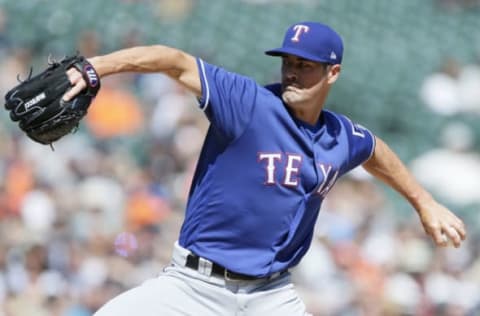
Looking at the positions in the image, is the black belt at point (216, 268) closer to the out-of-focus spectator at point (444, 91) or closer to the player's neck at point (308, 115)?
the player's neck at point (308, 115)

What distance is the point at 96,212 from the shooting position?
27.3 feet

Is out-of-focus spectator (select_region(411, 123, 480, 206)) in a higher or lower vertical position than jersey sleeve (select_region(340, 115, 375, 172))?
lower

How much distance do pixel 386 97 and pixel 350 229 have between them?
3.25 m

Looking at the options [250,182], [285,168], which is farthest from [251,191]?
[285,168]

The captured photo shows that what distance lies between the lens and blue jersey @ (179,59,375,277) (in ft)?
14.1

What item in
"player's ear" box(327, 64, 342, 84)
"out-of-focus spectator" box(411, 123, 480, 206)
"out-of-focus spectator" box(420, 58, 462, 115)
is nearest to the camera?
"player's ear" box(327, 64, 342, 84)

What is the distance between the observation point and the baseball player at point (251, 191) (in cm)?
428


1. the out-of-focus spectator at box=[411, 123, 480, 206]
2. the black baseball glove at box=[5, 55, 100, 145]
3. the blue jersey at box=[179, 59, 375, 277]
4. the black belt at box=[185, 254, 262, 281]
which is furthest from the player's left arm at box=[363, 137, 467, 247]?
the out-of-focus spectator at box=[411, 123, 480, 206]

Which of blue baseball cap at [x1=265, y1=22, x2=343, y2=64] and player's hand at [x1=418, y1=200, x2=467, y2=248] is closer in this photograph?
blue baseball cap at [x1=265, y1=22, x2=343, y2=64]

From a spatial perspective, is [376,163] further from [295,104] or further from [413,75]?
[413,75]

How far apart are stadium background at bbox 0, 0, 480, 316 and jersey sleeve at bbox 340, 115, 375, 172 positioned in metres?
2.06

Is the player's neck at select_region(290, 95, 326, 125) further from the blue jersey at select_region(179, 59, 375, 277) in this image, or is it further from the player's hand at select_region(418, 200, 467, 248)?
the player's hand at select_region(418, 200, 467, 248)

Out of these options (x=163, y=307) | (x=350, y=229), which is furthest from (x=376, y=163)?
(x=350, y=229)

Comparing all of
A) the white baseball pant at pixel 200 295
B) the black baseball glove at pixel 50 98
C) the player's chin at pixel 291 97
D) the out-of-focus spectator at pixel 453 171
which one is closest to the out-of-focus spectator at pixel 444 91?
the out-of-focus spectator at pixel 453 171
